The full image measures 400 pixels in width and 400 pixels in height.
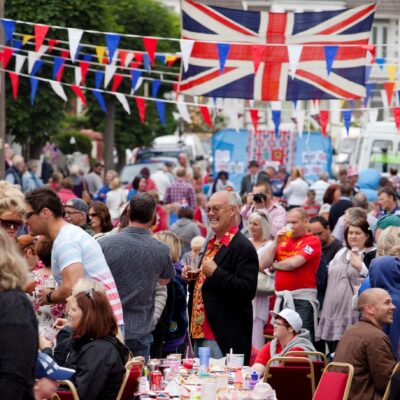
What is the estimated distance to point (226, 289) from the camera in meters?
9.45

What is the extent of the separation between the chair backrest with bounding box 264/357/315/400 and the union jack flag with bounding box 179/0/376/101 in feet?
28.8

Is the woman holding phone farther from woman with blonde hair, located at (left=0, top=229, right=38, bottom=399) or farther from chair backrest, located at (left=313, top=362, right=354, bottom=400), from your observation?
woman with blonde hair, located at (left=0, top=229, right=38, bottom=399)

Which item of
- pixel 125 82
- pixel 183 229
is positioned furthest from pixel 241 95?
pixel 125 82

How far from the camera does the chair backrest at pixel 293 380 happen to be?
Result: 8.71m

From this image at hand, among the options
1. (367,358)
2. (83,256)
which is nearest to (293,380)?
(367,358)

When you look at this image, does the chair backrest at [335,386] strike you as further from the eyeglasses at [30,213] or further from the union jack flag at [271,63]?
the union jack flag at [271,63]

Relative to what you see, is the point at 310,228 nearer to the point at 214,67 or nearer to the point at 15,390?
the point at 214,67

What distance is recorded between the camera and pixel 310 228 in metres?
13.5

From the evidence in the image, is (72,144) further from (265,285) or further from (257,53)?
(265,285)

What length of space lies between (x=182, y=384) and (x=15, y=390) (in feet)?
8.66

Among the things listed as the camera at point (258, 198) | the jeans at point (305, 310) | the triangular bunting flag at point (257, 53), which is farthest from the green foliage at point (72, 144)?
the jeans at point (305, 310)

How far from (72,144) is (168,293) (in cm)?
4368

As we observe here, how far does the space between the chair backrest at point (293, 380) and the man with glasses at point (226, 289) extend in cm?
82

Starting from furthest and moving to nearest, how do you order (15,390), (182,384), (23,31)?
1. (23,31)
2. (182,384)
3. (15,390)
